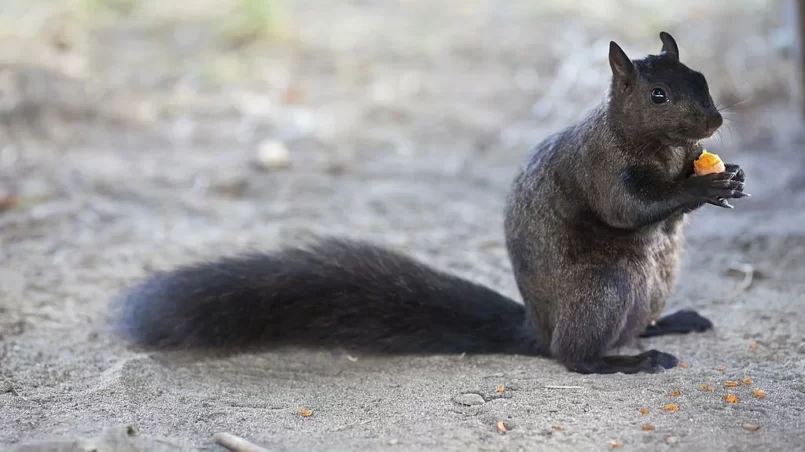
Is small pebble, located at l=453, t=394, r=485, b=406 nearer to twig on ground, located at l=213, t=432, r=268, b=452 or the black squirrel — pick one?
the black squirrel

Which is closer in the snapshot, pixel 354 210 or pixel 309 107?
pixel 354 210

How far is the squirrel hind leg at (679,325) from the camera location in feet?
14.0

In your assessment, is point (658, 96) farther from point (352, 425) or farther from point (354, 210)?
point (354, 210)

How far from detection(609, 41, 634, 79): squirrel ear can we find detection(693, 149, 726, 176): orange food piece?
48 cm

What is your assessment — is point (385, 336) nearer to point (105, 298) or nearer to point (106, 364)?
point (106, 364)

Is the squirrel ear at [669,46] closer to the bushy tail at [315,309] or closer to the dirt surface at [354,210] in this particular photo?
the dirt surface at [354,210]

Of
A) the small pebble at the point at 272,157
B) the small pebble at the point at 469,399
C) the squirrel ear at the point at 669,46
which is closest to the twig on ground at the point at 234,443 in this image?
the small pebble at the point at 469,399

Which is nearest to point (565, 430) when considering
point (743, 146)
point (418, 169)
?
point (418, 169)

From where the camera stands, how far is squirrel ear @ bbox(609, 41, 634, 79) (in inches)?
146

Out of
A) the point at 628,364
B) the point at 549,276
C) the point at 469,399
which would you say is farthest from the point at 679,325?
the point at 469,399

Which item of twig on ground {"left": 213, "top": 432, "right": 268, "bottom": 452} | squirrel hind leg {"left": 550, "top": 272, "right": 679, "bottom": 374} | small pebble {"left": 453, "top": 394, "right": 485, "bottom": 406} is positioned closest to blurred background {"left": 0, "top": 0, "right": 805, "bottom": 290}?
squirrel hind leg {"left": 550, "top": 272, "right": 679, "bottom": 374}

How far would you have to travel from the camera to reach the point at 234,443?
119 inches

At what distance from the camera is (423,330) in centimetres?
406

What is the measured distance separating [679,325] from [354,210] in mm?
2881
